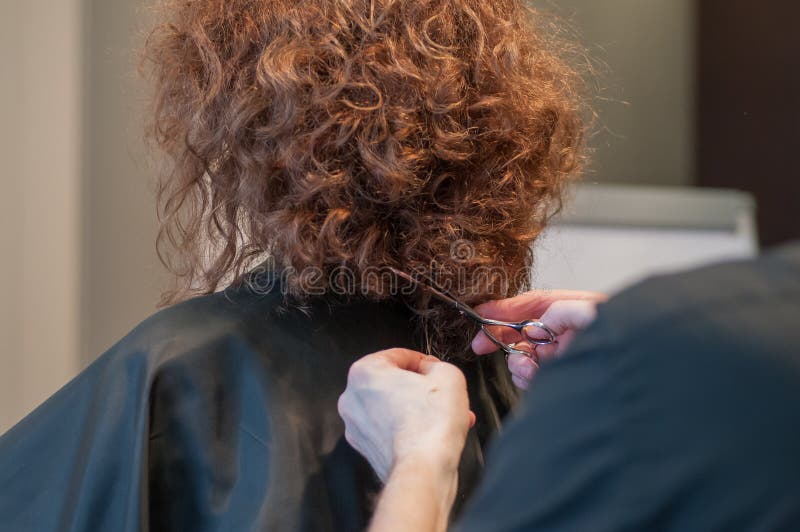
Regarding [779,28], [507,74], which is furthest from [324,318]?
[779,28]

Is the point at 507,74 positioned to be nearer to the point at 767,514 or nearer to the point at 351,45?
the point at 351,45

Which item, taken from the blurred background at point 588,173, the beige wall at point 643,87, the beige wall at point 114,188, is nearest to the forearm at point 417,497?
the blurred background at point 588,173

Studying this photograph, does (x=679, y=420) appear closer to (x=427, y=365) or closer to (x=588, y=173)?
(x=427, y=365)

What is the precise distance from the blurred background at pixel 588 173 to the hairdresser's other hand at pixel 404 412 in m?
0.82

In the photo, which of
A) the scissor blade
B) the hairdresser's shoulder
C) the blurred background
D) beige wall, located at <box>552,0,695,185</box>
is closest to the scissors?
the scissor blade

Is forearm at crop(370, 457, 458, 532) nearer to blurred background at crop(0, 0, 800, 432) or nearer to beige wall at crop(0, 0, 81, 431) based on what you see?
→ blurred background at crop(0, 0, 800, 432)

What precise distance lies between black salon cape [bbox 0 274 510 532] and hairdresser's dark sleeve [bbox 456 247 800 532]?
0.43 m

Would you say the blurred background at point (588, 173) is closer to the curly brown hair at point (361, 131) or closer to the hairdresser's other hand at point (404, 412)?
the curly brown hair at point (361, 131)

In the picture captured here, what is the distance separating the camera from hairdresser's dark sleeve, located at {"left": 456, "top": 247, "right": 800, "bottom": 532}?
36 centimetres

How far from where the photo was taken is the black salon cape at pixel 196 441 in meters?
0.78

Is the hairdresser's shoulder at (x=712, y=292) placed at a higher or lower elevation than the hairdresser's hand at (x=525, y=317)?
higher

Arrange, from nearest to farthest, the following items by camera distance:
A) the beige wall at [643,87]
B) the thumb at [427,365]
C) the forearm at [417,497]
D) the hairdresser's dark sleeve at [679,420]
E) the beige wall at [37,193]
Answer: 1. the hairdresser's dark sleeve at [679,420]
2. the forearm at [417,497]
3. the thumb at [427,365]
4. the beige wall at [37,193]
5. the beige wall at [643,87]

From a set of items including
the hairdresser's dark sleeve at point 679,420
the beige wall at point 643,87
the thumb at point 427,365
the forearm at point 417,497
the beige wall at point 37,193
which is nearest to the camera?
the hairdresser's dark sleeve at point 679,420

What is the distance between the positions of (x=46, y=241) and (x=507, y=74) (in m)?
1.03
